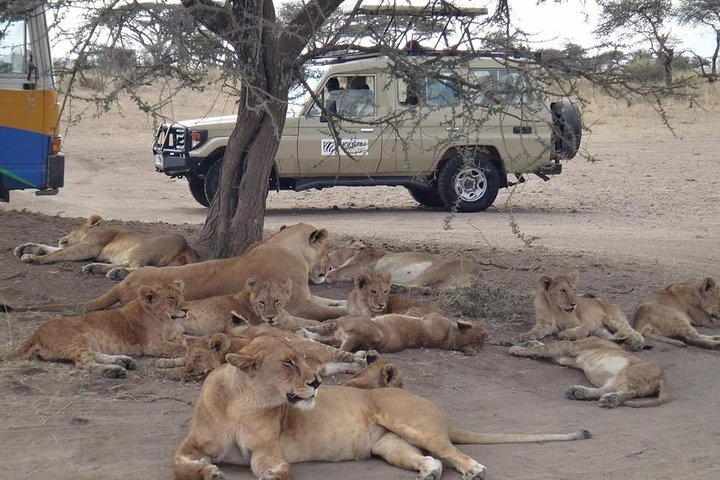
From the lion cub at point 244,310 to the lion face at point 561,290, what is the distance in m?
1.94

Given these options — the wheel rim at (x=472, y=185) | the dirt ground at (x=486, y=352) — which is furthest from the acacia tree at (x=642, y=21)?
the wheel rim at (x=472, y=185)

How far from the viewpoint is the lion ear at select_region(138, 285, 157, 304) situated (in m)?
6.84

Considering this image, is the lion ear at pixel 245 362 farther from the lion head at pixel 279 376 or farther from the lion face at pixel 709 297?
the lion face at pixel 709 297

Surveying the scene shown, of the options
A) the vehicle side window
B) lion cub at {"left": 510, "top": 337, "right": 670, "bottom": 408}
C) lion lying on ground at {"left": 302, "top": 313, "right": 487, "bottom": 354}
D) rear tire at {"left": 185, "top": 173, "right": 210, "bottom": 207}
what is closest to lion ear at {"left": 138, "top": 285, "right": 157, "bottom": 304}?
lion lying on ground at {"left": 302, "top": 313, "right": 487, "bottom": 354}

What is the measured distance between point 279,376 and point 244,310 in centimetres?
251

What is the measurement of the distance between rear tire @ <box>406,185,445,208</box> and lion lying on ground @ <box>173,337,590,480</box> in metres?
10.5

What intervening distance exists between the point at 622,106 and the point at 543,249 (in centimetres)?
2238

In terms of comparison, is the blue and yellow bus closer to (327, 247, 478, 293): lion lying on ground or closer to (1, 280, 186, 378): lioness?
(327, 247, 478, 293): lion lying on ground

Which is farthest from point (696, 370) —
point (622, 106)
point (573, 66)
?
point (622, 106)

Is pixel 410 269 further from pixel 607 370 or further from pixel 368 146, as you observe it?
pixel 368 146

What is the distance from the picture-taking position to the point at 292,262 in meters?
7.96

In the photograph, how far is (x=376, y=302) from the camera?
7.71m

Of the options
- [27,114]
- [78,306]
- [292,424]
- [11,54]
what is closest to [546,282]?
[78,306]

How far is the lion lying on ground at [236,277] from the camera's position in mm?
7582
